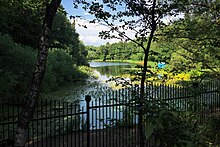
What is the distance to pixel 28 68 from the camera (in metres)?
15.5

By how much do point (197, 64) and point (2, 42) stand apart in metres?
11.2

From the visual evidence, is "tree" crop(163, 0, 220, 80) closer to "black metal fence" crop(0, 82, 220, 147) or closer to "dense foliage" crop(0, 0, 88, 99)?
"black metal fence" crop(0, 82, 220, 147)

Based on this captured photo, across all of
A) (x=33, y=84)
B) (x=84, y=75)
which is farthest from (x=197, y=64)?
(x=84, y=75)

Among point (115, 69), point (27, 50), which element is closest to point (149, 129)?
point (27, 50)

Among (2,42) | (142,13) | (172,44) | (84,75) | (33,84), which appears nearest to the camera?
(33,84)

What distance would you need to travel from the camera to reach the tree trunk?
2854mm

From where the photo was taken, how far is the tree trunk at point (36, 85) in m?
2.85

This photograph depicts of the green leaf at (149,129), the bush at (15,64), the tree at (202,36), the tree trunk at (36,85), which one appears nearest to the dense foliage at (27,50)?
the bush at (15,64)

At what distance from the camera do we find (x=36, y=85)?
2.87 m

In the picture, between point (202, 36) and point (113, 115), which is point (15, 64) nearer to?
point (113, 115)

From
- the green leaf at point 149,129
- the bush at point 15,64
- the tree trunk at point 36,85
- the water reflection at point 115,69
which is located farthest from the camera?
the bush at point 15,64

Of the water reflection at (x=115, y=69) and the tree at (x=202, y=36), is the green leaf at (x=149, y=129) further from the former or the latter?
the tree at (x=202, y=36)

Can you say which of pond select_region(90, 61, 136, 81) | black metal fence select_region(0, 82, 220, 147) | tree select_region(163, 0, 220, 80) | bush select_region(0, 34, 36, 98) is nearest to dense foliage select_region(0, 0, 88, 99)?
bush select_region(0, 34, 36, 98)

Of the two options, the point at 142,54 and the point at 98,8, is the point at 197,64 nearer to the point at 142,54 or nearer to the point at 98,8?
the point at 142,54
